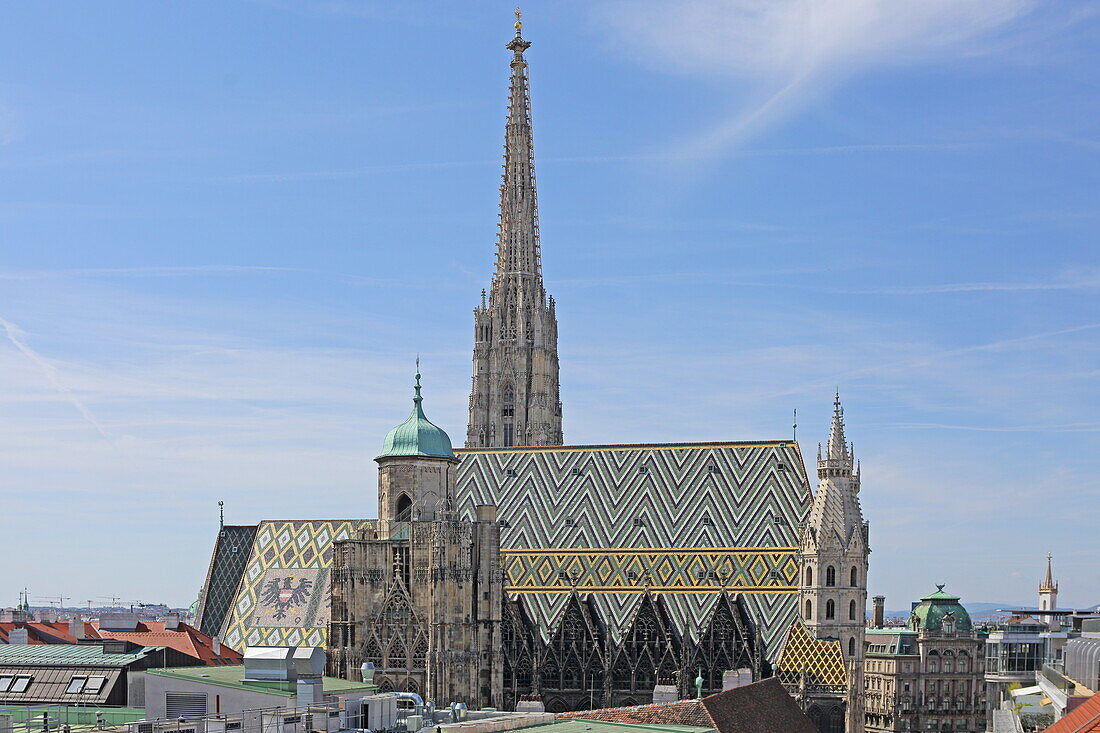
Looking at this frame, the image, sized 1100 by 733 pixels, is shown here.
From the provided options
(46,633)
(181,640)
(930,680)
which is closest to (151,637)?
(181,640)

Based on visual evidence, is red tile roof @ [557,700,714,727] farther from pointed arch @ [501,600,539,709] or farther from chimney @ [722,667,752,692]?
pointed arch @ [501,600,539,709]

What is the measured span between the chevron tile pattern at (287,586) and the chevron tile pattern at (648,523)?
8803 millimetres

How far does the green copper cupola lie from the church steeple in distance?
24.1m

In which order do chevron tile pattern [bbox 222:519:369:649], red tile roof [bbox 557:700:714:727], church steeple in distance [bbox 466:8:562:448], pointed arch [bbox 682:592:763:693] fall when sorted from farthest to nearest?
church steeple in distance [bbox 466:8:562:448] → pointed arch [bbox 682:592:763:693] → chevron tile pattern [bbox 222:519:369:649] → red tile roof [bbox 557:700:714:727]

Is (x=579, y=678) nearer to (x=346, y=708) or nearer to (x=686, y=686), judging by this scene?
(x=686, y=686)

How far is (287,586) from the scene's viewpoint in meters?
76.6

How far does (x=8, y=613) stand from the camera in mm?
77438

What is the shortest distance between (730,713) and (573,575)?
33.7 meters

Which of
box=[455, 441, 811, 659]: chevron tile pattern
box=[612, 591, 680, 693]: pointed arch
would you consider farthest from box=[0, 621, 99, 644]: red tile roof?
box=[612, 591, 680, 693]: pointed arch

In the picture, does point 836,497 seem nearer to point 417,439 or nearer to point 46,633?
point 417,439

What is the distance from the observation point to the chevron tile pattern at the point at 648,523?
77.8 m

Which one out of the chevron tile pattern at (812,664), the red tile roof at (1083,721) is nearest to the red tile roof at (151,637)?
the chevron tile pattern at (812,664)

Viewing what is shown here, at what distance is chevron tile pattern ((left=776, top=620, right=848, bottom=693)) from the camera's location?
241 ft

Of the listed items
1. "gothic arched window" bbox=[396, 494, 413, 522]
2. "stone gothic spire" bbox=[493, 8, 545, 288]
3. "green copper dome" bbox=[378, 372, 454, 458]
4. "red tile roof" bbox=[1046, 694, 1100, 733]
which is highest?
"stone gothic spire" bbox=[493, 8, 545, 288]
